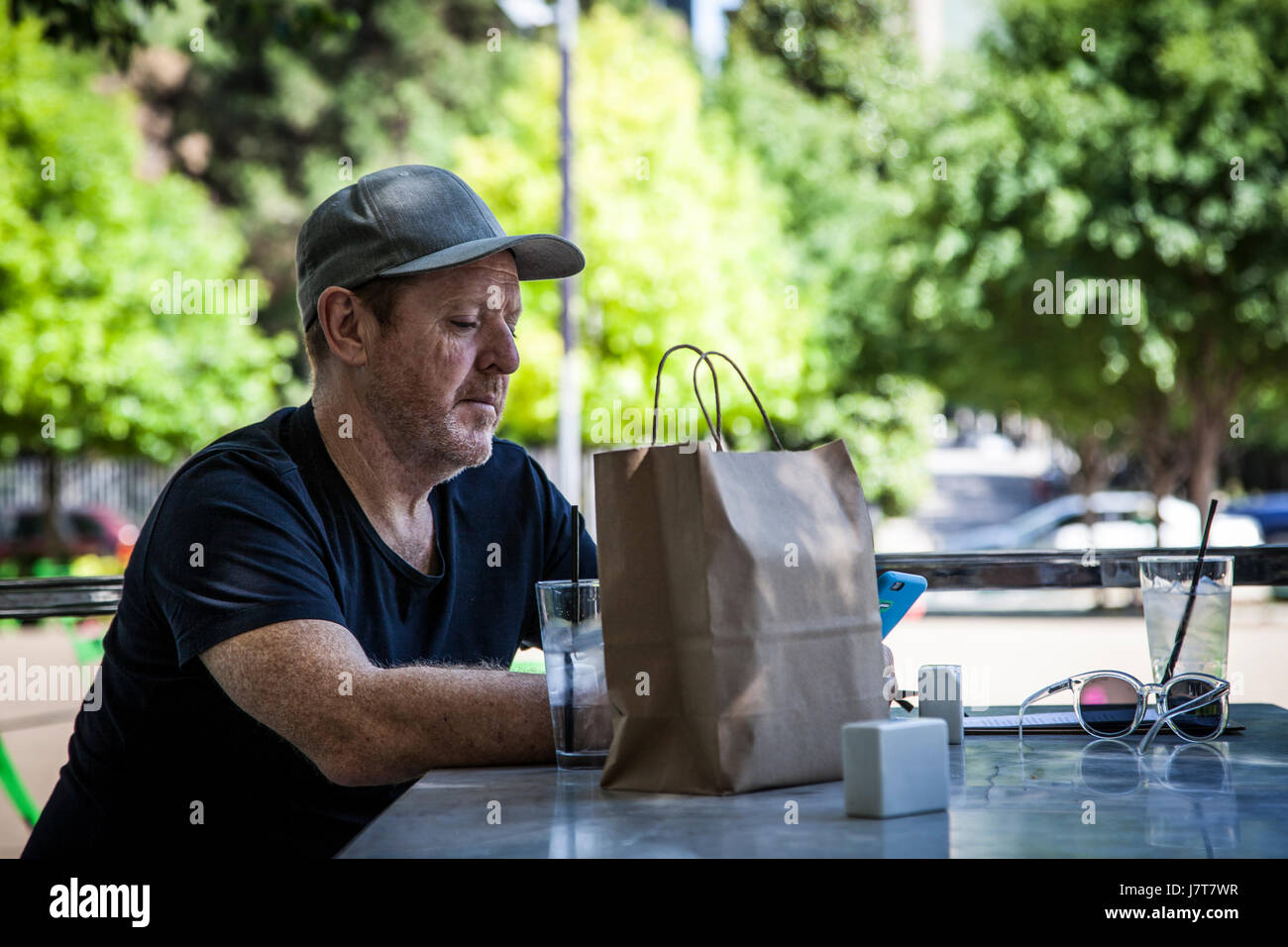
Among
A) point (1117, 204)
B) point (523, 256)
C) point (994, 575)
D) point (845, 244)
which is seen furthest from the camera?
point (845, 244)

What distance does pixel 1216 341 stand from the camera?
48.6ft

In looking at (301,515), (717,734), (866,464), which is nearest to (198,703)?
(301,515)

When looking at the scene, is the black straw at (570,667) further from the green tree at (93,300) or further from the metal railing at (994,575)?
the green tree at (93,300)

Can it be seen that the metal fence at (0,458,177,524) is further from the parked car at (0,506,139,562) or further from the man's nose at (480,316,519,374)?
the man's nose at (480,316,519,374)

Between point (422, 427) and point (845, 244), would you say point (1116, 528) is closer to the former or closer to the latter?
point (845, 244)

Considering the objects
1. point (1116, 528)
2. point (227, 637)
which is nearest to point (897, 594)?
point (227, 637)

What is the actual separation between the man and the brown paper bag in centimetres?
31

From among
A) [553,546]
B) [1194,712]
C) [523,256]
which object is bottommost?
[1194,712]

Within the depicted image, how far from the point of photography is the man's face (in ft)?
7.36

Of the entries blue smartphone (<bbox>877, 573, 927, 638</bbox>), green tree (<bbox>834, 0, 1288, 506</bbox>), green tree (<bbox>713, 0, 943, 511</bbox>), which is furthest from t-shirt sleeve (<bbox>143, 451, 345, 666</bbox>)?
green tree (<bbox>713, 0, 943, 511</bbox>)

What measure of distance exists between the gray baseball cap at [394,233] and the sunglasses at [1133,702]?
3.60ft

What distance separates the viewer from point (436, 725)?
1.76m

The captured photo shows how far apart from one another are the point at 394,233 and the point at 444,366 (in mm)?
231
